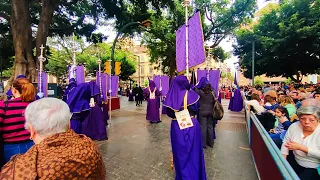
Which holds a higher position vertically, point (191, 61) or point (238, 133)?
point (191, 61)

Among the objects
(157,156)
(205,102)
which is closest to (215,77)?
(205,102)

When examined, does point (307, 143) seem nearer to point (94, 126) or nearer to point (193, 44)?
point (193, 44)

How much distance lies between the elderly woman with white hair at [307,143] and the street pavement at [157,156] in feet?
5.05

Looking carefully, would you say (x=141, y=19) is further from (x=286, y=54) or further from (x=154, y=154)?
(x=286, y=54)

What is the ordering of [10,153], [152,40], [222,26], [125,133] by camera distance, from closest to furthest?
[10,153], [125,133], [222,26], [152,40]

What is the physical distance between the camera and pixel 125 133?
7.58 metres

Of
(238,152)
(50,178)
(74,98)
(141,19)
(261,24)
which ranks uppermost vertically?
(261,24)

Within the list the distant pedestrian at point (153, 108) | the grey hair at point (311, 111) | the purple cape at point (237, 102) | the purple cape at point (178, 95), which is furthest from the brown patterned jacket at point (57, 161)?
the purple cape at point (237, 102)

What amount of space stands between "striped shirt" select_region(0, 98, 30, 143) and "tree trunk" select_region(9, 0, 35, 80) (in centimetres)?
743

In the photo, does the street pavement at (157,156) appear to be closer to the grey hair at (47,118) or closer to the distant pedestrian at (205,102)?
the distant pedestrian at (205,102)

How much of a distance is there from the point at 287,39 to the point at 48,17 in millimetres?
15647

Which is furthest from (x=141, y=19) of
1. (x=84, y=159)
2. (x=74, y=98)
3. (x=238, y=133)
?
(x=84, y=159)

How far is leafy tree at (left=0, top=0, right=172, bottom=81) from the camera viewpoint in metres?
9.10

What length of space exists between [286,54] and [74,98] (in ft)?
56.0
